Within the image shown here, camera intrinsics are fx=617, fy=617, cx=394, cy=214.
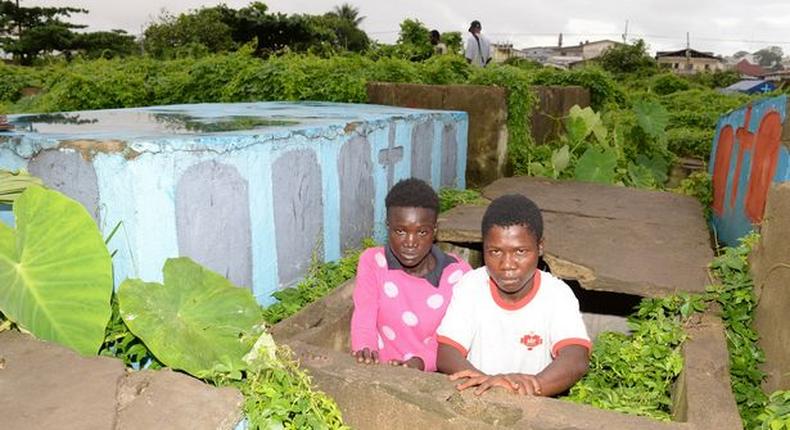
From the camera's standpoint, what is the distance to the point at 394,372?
2.61 metres

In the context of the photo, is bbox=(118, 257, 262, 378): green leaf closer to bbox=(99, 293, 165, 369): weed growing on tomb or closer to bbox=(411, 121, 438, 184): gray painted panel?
bbox=(99, 293, 165, 369): weed growing on tomb

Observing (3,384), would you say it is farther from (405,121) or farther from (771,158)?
(771,158)

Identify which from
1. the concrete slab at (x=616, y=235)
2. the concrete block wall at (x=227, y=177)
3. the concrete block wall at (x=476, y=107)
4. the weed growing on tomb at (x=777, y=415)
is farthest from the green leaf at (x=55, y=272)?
the concrete block wall at (x=476, y=107)

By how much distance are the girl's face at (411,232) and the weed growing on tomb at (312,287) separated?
757 millimetres

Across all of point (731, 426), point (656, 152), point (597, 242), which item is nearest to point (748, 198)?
point (597, 242)

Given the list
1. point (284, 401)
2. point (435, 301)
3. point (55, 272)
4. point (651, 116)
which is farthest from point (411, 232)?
point (651, 116)

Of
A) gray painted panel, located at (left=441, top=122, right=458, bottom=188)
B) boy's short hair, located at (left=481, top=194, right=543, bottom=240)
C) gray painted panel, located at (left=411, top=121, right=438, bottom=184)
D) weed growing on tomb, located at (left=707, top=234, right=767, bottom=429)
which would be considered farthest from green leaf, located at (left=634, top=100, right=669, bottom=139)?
boy's short hair, located at (left=481, top=194, right=543, bottom=240)

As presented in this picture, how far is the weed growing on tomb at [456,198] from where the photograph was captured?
5445 millimetres

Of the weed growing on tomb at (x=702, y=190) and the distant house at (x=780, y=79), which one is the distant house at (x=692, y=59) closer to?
the distant house at (x=780, y=79)

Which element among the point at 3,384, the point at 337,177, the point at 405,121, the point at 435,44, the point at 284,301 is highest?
the point at 435,44

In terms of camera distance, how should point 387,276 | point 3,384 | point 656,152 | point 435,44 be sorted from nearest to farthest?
point 3,384 → point 387,276 → point 656,152 → point 435,44

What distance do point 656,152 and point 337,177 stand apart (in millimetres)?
6592

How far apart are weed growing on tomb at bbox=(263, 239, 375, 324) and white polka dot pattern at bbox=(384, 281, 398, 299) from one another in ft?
1.74

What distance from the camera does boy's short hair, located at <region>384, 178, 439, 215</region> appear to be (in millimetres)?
3059
